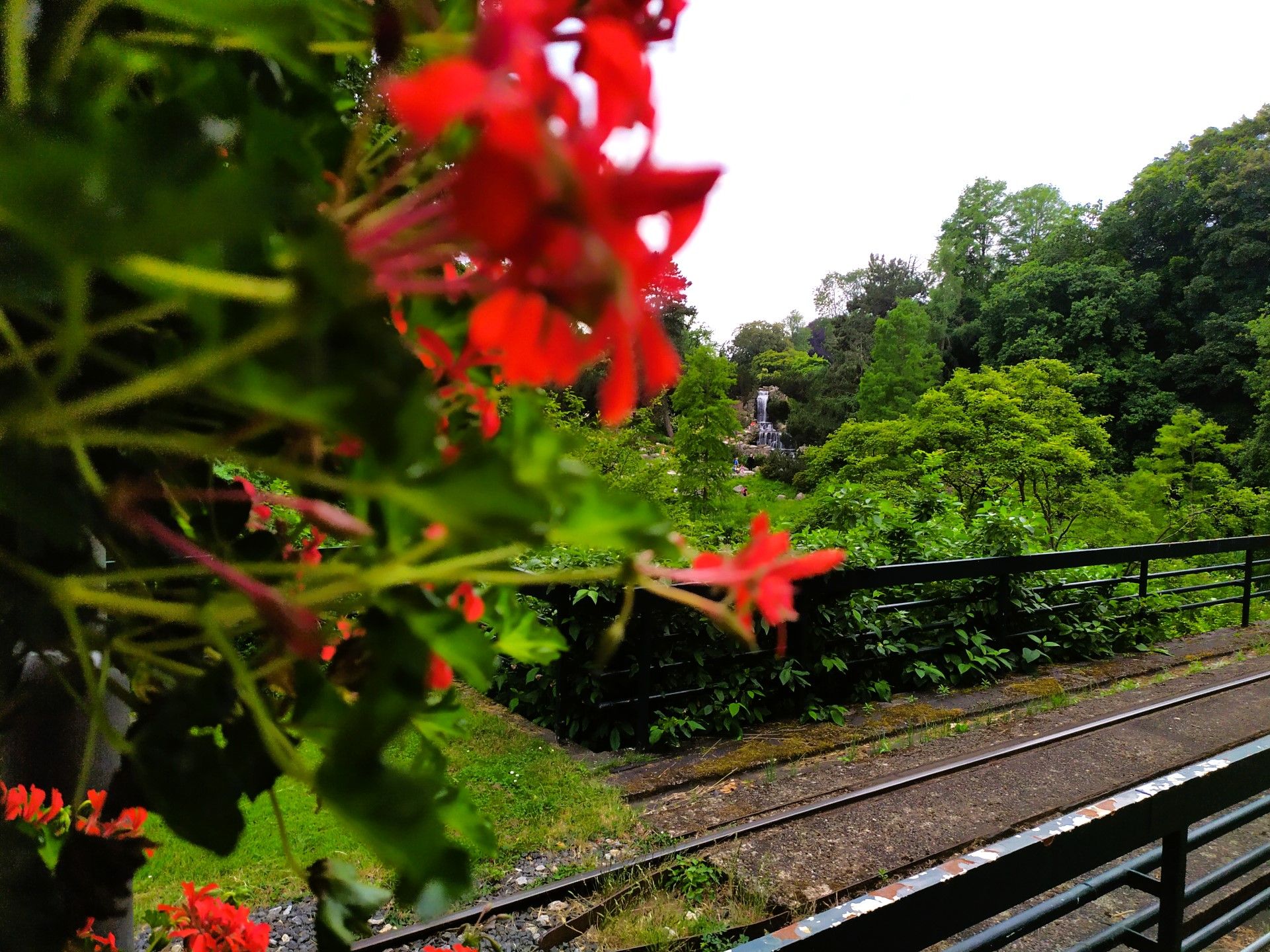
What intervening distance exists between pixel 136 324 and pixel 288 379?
5.9 inches

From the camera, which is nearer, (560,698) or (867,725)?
(560,698)

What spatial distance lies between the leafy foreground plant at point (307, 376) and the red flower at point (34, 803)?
0.11 meters

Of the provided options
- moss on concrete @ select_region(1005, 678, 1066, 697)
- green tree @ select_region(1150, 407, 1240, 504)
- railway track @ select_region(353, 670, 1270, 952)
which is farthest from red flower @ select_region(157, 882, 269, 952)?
green tree @ select_region(1150, 407, 1240, 504)

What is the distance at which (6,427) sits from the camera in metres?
0.17

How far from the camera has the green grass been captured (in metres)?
1.91

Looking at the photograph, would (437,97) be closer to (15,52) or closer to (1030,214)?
(15,52)

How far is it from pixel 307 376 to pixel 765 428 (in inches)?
649

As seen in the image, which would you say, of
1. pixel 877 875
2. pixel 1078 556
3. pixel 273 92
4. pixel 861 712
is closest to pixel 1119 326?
pixel 1078 556

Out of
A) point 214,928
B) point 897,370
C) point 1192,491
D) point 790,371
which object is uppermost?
point 790,371

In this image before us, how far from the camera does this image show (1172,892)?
0.98 m

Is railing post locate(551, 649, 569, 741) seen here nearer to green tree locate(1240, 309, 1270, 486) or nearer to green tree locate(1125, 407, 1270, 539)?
green tree locate(1125, 407, 1270, 539)

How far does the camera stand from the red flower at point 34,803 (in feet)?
1.24

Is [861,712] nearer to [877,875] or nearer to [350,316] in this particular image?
[877,875]

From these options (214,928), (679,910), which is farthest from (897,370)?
(214,928)
